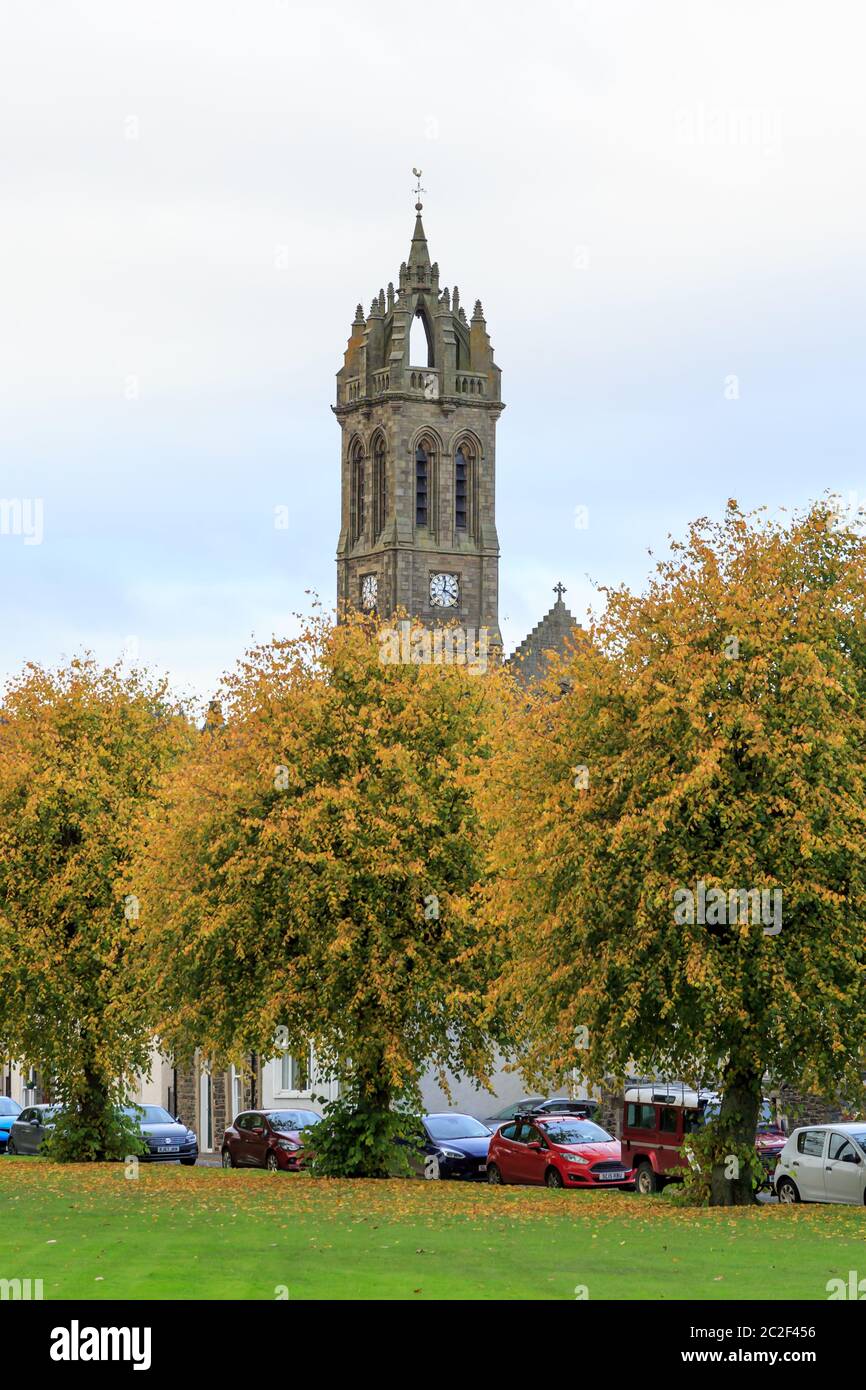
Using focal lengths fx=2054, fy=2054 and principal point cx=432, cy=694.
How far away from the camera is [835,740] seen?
91.5 feet

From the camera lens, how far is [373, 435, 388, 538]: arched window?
94688 mm

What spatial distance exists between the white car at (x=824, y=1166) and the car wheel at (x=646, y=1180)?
3955 millimetres

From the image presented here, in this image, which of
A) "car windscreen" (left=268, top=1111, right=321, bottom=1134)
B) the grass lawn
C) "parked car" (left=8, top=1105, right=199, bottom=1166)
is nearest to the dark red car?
"car windscreen" (left=268, top=1111, right=321, bottom=1134)

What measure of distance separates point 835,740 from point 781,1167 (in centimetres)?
848

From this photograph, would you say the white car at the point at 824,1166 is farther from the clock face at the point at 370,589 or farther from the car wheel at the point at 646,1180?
the clock face at the point at 370,589

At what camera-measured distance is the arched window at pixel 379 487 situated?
311 ft

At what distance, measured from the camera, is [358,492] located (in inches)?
3797

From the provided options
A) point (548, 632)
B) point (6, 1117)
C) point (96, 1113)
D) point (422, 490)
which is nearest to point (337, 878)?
point (96, 1113)

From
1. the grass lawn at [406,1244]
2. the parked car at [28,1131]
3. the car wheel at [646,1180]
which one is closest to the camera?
the grass lawn at [406,1244]

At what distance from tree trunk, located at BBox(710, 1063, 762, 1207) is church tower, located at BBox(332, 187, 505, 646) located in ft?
204

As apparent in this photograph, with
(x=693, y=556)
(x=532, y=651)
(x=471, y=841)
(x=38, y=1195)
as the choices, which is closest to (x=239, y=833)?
(x=471, y=841)

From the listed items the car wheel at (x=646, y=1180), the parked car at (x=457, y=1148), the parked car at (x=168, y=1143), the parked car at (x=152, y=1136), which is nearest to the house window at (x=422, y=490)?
the parked car at (x=152, y=1136)

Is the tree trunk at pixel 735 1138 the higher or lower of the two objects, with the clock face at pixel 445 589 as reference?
lower

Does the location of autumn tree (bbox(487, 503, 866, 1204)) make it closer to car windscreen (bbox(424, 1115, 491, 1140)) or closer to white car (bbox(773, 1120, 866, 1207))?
white car (bbox(773, 1120, 866, 1207))
